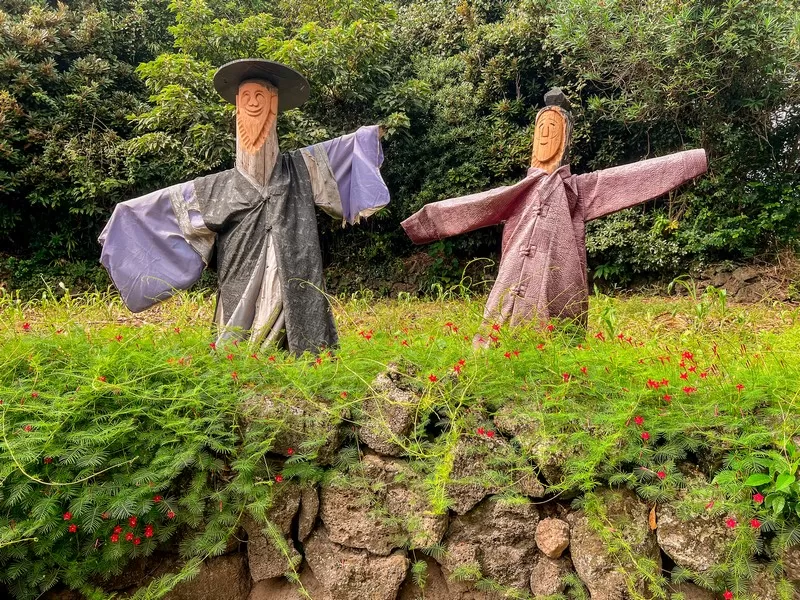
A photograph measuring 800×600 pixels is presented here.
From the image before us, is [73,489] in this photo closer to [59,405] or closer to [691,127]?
[59,405]

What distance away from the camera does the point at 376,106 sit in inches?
333

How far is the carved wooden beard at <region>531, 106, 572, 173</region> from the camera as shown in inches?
136

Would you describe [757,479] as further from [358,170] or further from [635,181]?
[358,170]

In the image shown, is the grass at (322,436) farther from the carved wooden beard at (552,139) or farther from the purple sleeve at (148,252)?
the carved wooden beard at (552,139)

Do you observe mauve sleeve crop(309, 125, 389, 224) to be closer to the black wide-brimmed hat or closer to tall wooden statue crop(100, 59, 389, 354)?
tall wooden statue crop(100, 59, 389, 354)

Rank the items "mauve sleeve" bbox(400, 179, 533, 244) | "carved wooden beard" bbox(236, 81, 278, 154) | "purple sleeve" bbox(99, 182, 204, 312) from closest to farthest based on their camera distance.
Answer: "purple sleeve" bbox(99, 182, 204, 312)
"carved wooden beard" bbox(236, 81, 278, 154)
"mauve sleeve" bbox(400, 179, 533, 244)

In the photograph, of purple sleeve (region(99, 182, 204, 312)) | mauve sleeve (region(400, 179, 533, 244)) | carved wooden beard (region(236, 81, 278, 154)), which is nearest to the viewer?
purple sleeve (region(99, 182, 204, 312))

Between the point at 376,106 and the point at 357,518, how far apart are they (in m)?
7.11

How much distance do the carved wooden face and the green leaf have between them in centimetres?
207

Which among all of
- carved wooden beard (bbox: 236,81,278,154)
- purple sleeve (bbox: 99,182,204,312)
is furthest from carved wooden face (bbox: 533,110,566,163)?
purple sleeve (bbox: 99,182,204,312)

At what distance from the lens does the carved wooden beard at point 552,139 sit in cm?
345

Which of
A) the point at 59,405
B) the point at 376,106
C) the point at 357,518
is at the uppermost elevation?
the point at 376,106

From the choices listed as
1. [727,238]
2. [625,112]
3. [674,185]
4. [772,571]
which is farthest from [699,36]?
[772,571]

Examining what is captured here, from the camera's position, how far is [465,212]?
3.47 m
